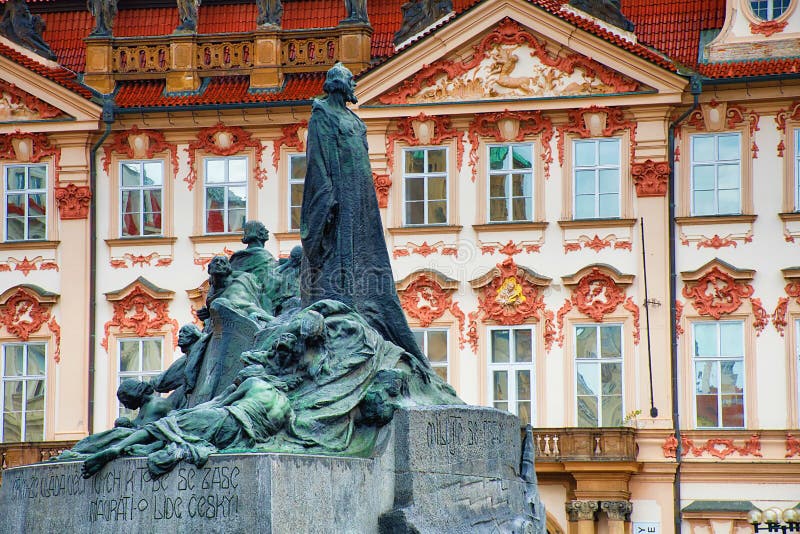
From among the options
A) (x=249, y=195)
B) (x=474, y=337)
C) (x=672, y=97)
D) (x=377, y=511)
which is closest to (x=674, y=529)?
(x=474, y=337)

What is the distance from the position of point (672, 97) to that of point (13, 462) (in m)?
11.4

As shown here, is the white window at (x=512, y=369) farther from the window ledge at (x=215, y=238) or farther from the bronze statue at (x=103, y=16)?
the bronze statue at (x=103, y=16)

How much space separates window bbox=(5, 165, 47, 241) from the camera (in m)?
33.6

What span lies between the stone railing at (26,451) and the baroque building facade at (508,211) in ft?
0.16

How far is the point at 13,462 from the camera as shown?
105 ft

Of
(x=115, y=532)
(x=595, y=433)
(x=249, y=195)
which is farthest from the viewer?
(x=249, y=195)

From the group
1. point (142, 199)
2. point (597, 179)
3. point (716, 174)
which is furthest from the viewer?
point (142, 199)

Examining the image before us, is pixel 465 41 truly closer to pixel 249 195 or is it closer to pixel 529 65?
pixel 529 65

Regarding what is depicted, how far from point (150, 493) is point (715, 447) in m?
19.9

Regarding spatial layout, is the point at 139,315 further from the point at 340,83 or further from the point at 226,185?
the point at 340,83

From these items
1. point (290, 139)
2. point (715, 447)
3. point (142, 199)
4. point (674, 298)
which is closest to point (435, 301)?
point (290, 139)

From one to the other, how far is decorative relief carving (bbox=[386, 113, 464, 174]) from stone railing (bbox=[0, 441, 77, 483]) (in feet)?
21.9

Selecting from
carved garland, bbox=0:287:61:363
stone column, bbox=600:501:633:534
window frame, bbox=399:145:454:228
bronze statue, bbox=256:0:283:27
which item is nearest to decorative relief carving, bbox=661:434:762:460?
stone column, bbox=600:501:633:534

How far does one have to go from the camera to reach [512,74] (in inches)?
1261
